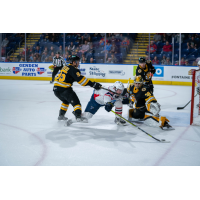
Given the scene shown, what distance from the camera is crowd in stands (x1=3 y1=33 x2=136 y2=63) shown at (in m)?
10.3

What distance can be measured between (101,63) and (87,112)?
265 inches

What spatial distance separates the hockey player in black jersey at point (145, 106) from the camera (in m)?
3.60

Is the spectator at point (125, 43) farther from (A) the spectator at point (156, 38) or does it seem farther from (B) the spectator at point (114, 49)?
(A) the spectator at point (156, 38)

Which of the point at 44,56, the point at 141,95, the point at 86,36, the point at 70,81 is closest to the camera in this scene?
the point at 141,95

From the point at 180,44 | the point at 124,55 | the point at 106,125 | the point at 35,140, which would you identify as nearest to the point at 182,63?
the point at 180,44

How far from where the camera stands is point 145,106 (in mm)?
3910

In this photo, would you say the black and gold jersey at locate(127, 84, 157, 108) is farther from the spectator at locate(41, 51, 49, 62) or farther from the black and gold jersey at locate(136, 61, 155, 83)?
the spectator at locate(41, 51, 49, 62)

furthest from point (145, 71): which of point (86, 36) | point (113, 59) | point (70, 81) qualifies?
point (86, 36)

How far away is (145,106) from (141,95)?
242mm

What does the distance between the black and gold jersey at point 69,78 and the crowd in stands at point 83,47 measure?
20.5 ft

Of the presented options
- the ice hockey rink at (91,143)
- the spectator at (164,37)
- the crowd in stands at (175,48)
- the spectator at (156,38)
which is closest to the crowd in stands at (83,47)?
the spectator at (156,38)

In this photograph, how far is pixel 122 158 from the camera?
8.26 feet

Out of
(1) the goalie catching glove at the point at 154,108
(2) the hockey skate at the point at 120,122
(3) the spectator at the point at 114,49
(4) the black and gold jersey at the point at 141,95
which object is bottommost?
(2) the hockey skate at the point at 120,122

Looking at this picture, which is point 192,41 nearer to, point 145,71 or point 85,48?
point 85,48
